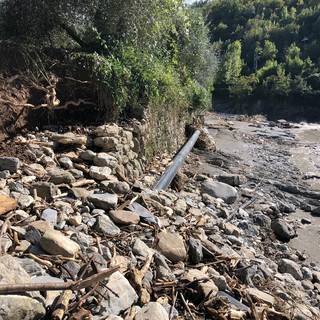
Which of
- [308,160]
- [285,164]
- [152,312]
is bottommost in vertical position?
[308,160]

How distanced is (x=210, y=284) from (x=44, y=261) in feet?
4.52

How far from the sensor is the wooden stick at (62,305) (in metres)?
2.05

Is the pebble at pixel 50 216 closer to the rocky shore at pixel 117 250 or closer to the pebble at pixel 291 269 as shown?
the rocky shore at pixel 117 250

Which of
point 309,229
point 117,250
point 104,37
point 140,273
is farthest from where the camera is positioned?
point 309,229

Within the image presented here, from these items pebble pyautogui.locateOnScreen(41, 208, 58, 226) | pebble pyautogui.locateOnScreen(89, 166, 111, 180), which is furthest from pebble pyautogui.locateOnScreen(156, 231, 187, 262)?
pebble pyautogui.locateOnScreen(89, 166, 111, 180)

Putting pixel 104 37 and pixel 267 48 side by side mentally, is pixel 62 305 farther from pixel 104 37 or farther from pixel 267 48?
pixel 267 48

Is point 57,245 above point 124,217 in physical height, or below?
above

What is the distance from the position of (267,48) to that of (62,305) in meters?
73.4

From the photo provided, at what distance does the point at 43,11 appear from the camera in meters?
7.05

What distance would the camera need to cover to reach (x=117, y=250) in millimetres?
3148

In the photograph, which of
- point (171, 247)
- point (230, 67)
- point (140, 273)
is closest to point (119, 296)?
point (140, 273)

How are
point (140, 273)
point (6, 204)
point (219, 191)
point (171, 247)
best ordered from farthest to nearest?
point (219, 191) → point (171, 247) → point (6, 204) → point (140, 273)

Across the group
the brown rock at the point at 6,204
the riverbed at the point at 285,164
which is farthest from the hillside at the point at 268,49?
the brown rock at the point at 6,204

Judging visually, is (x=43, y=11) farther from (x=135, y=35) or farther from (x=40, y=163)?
(x=40, y=163)
